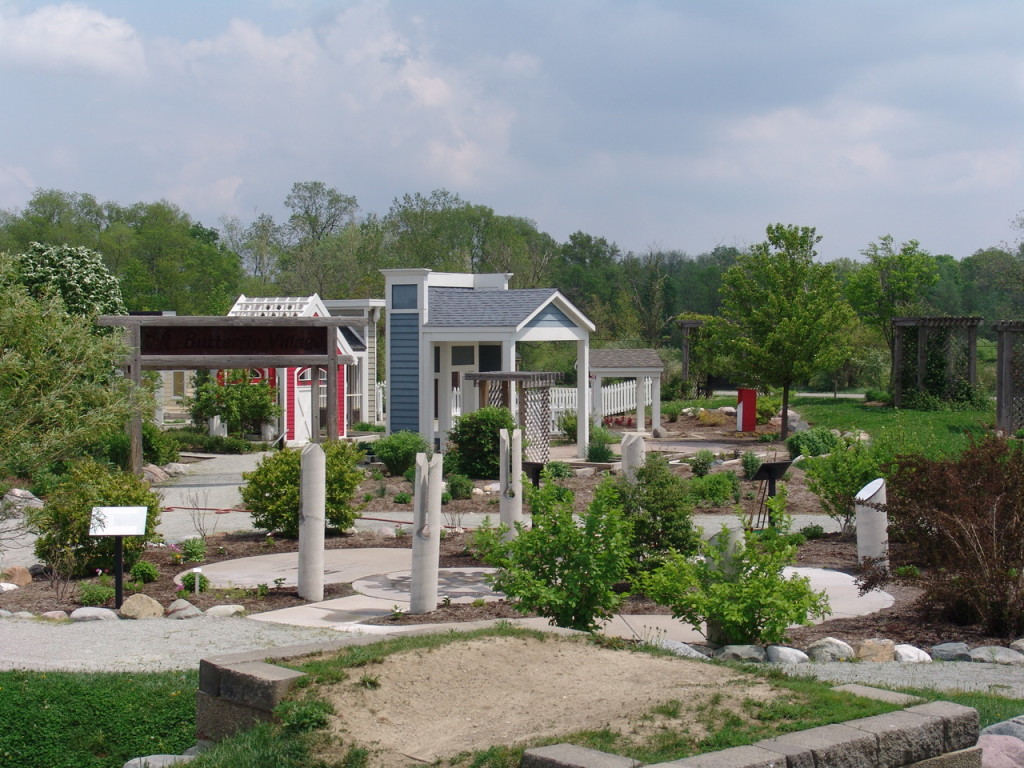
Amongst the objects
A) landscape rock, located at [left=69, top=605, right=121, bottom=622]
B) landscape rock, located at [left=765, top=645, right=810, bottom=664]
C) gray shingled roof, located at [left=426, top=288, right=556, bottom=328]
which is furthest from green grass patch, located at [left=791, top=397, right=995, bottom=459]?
landscape rock, located at [left=69, top=605, right=121, bottom=622]

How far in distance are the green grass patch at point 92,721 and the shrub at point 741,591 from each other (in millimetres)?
3598

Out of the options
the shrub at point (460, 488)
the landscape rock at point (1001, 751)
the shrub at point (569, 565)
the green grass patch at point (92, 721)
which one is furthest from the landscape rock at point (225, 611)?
the shrub at point (460, 488)

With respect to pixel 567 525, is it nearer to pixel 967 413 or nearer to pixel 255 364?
Answer: pixel 255 364

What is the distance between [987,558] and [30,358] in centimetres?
899

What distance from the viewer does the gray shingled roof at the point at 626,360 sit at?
31.0 m

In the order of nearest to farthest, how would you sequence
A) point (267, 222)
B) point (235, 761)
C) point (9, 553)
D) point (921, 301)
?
point (235, 761)
point (9, 553)
point (921, 301)
point (267, 222)

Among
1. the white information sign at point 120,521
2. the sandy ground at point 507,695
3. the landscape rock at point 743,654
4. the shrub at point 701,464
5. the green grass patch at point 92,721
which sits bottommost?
the green grass patch at point 92,721

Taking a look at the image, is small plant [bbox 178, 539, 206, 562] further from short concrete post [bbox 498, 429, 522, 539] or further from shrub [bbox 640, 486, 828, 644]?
shrub [bbox 640, 486, 828, 644]

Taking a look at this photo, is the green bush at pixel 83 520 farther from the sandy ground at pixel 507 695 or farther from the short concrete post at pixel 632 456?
the sandy ground at pixel 507 695

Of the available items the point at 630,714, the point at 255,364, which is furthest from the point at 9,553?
the point at 630,714

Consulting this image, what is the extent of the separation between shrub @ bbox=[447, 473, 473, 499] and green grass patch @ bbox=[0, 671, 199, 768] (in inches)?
419

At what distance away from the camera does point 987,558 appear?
924 cm

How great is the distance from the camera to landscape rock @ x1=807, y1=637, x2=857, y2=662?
8.27 meters

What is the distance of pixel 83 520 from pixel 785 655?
279 inches
